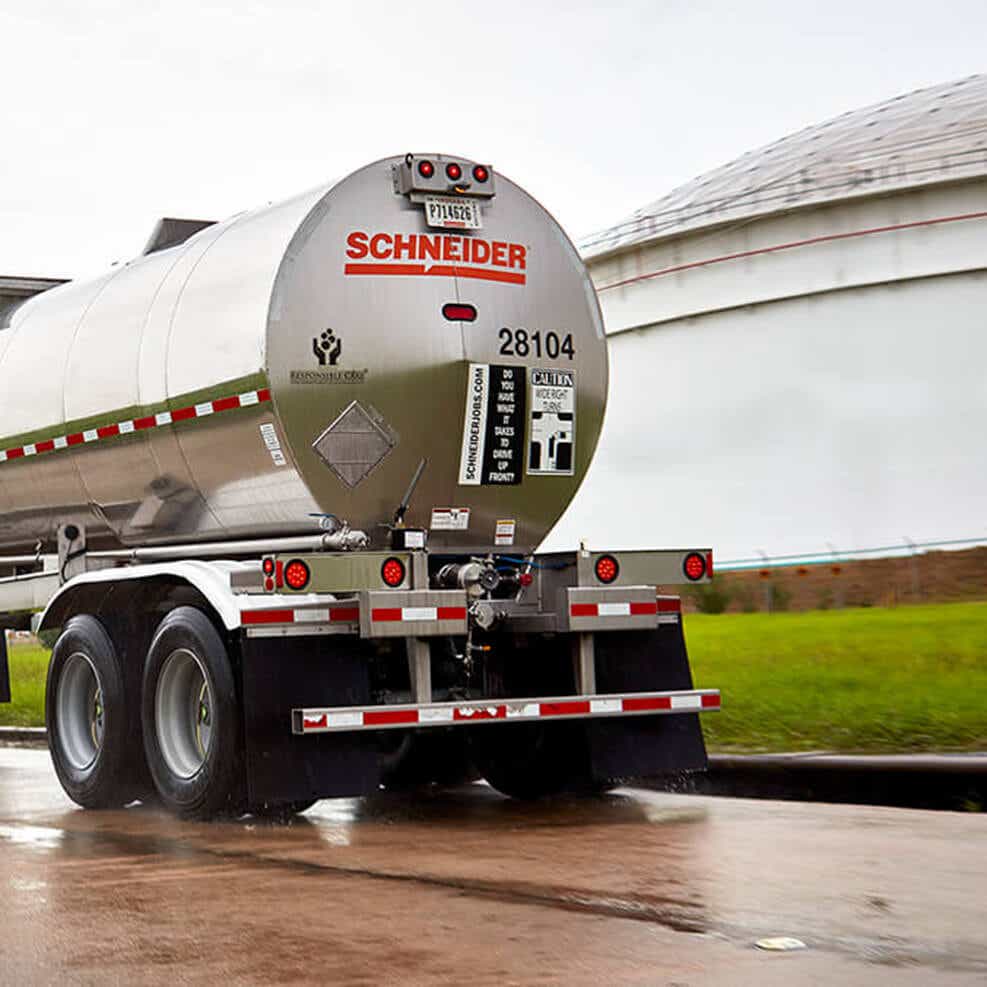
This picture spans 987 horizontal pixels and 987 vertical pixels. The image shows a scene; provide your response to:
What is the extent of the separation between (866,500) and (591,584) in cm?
1829

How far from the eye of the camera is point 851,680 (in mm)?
15547

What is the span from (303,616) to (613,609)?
182cm

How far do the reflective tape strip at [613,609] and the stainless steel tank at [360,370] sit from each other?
0.83 meters

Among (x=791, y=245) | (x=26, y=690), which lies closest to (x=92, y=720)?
(x=26, y=690)

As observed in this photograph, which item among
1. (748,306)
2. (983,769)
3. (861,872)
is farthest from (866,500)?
(861,872)

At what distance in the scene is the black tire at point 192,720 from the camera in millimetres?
10156

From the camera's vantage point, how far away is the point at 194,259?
37.5ft

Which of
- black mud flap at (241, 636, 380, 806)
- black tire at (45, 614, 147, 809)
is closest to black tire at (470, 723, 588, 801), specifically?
black mud flap at (241, 636, 380, 806)

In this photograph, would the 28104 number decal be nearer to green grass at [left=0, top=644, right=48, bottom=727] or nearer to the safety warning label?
the safety warning label

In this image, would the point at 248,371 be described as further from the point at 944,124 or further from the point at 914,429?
the point at 944,124

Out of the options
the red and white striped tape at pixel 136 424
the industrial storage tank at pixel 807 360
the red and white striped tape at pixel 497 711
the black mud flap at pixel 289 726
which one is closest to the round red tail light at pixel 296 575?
the black mud flap at pixel 289 726

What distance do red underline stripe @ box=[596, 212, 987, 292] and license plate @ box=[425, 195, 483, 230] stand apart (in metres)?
18.5

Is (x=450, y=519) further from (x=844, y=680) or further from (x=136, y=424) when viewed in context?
(x=844, y=680)

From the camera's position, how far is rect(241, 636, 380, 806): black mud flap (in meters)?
9.94
